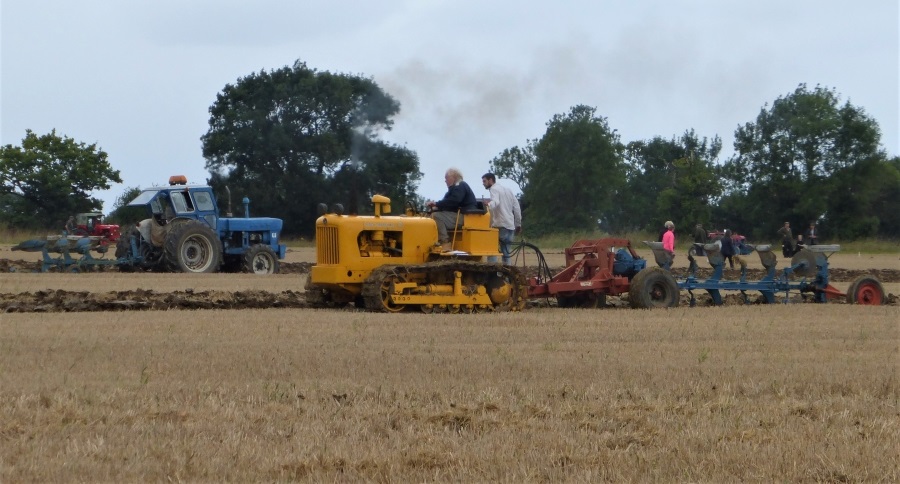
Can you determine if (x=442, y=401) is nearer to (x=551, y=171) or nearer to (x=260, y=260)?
(x=260, y=260)

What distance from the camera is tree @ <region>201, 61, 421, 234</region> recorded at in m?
38.2

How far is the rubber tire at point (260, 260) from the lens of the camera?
2636 cm

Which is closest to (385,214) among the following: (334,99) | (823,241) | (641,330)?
(641,330)

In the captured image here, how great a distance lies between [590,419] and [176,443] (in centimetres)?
259

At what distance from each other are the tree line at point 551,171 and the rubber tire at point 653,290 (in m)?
13.5

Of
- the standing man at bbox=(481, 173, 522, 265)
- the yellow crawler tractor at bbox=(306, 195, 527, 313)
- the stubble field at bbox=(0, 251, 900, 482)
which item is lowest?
the stubble field at bbox=(0, 251, 900, 482)

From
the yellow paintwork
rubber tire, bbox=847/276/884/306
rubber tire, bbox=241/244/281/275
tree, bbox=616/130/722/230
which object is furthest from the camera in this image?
tree, bbox=616/130/722/230

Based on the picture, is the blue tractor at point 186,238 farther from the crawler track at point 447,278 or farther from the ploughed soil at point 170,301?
the crawler track at point 447,278

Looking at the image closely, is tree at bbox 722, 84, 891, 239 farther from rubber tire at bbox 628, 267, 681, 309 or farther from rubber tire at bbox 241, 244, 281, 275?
rubber tire at bbox 628, 267, 681, 309

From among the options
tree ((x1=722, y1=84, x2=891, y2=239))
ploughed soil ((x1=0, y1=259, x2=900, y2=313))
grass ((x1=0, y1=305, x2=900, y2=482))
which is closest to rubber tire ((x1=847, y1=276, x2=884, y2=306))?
ploughed soil ((x1=0, y1=259, x2=900, y2=313))

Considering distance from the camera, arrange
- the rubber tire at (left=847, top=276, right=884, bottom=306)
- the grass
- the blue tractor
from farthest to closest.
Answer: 1. the blue tractor
2. the rubber tire at (left=847, top=276, right=884, bottom=306)
3. the grass

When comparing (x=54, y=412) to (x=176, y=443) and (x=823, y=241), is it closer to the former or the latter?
(x=176, y=443)

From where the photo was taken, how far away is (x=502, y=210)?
16453mm

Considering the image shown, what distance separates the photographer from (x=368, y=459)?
249 inches
